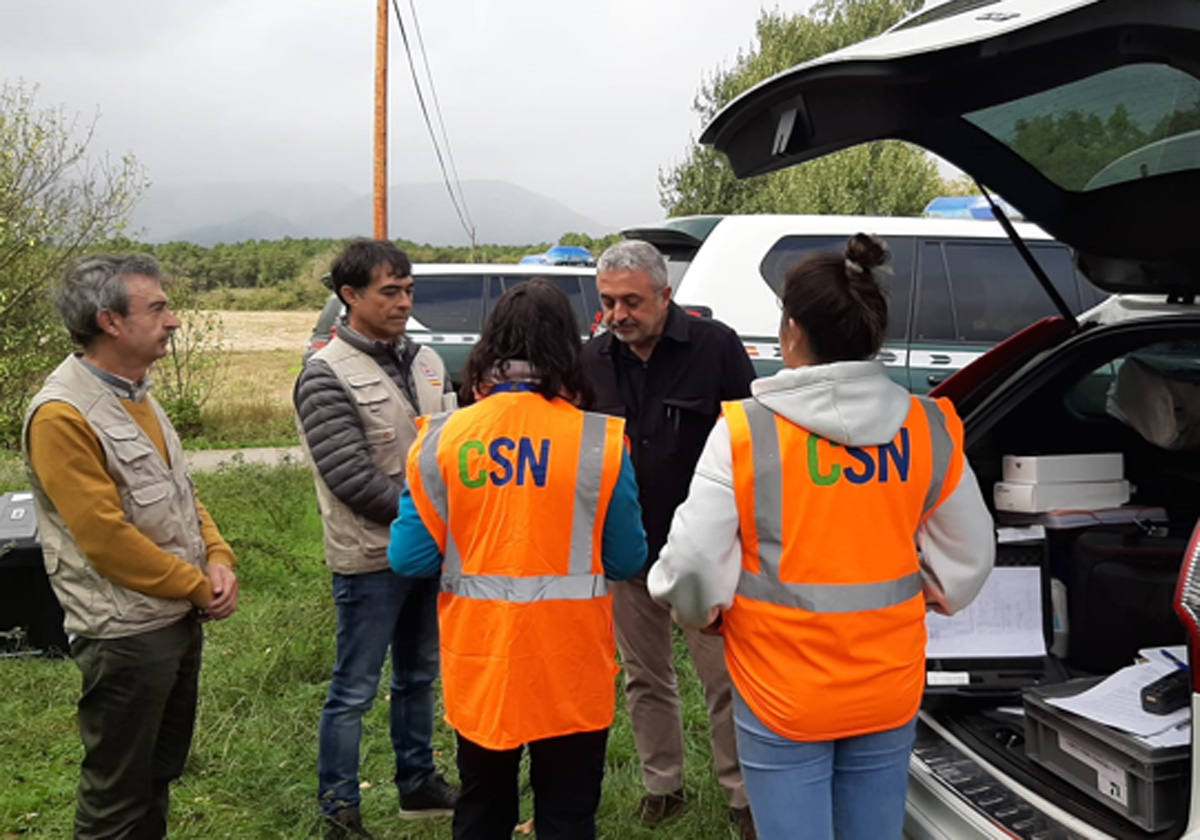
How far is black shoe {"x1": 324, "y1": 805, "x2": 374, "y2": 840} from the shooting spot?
10.1 feet

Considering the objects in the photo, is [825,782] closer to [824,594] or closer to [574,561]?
[824,594]

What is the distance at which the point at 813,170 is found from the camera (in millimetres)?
20438

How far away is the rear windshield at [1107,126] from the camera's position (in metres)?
1.99

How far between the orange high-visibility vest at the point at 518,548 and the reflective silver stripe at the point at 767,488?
42cm

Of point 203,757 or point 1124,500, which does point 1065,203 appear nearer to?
point 1124,500

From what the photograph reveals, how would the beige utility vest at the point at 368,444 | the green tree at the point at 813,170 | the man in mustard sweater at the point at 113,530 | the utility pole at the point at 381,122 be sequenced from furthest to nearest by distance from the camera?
the green tree at the point at 813,170 → the utility pole at the point at 381,122 → the beige utility vest at the point at 368,444 → the man in mustard sweater at the point at 113,530

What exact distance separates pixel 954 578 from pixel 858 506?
353 mm

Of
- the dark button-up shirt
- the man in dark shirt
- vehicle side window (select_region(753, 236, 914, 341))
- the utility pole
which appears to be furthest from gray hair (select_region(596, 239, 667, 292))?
the utility pole

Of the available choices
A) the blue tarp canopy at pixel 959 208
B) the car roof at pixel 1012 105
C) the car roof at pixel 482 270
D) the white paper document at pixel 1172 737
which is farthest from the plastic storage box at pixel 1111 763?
the car roof at pixel 482 270

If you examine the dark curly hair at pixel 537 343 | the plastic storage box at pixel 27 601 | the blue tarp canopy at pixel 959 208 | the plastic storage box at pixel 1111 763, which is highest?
the blue tarp canopy at pixel 959 208

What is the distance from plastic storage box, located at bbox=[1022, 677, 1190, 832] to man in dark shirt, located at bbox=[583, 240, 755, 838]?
986 millimetres

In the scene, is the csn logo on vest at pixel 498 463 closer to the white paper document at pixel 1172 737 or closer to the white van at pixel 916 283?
the white paper document at pixel 1172 737

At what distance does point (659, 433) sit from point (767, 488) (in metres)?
1.23

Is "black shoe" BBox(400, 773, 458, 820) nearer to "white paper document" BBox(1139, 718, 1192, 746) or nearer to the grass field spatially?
the grass field
